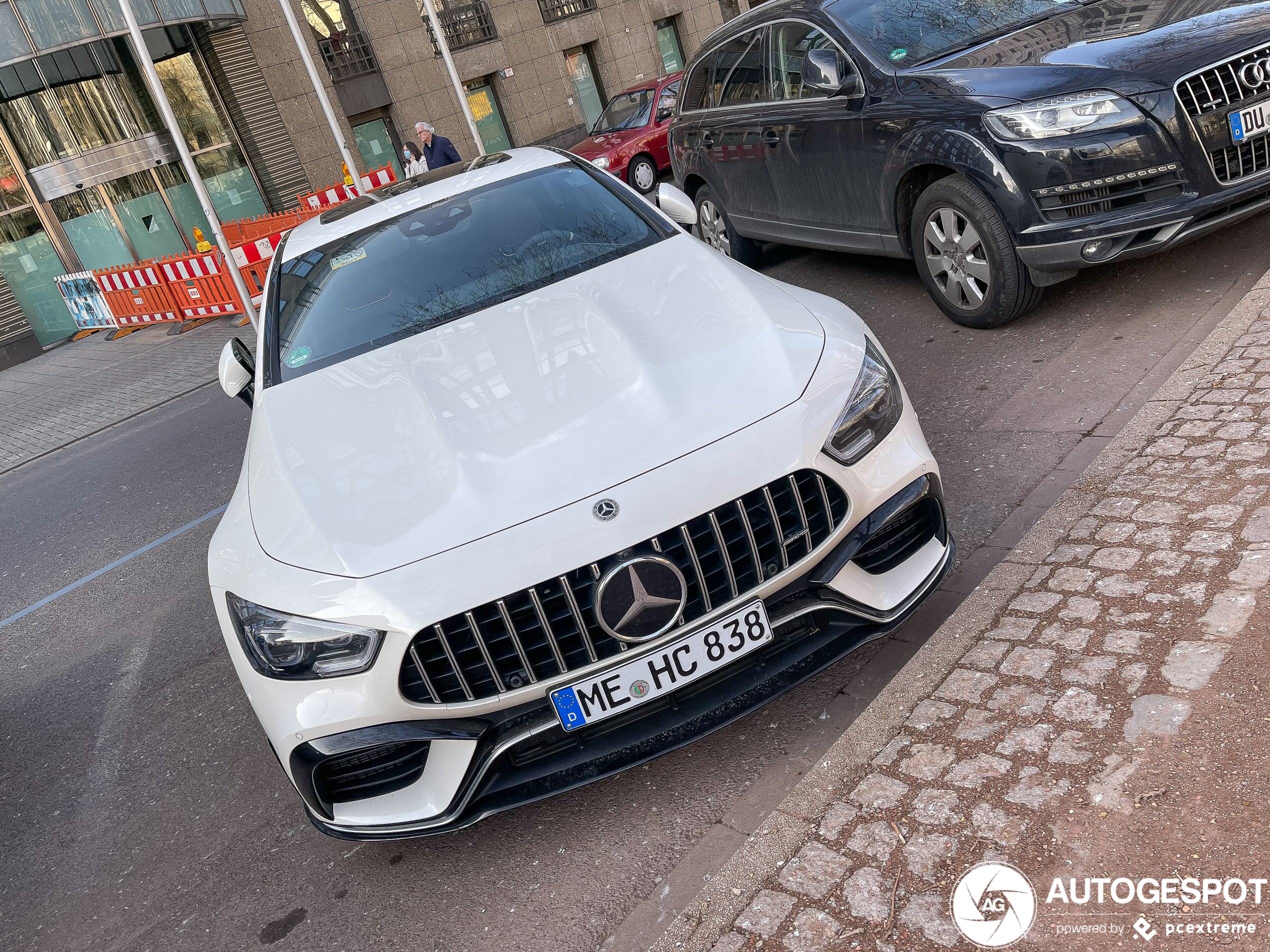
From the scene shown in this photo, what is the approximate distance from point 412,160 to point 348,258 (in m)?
16.0

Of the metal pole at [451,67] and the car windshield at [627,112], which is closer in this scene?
the metal pole at [451,67]

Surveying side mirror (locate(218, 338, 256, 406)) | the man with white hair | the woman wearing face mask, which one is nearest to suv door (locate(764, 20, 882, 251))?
side mirror (locate(218, 338, 256, 406))

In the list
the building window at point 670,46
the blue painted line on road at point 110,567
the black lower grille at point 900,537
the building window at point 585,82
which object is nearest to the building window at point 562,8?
the building window at point 585,82

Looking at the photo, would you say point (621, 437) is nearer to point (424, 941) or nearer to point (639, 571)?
point (639, 571)

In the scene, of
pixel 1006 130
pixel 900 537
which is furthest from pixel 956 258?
pixel 900 537

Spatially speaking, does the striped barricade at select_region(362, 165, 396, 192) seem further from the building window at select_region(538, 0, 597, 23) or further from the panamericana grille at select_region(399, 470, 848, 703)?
the panamericana grille at select_region(399, 470, 848, 703)

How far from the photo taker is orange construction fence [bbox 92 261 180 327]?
1515 cm

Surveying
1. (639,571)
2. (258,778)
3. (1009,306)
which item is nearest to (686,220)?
(1009,306)

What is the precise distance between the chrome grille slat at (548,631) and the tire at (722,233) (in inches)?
216

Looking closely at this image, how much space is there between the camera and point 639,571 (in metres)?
2.55

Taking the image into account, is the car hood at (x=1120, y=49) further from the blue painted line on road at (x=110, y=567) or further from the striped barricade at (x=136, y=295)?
the striped barricade at (x=136, y=295)

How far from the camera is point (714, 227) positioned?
8047 millimetres

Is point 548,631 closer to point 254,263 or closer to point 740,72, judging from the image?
point 740,72

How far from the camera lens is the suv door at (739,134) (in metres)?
6.63
